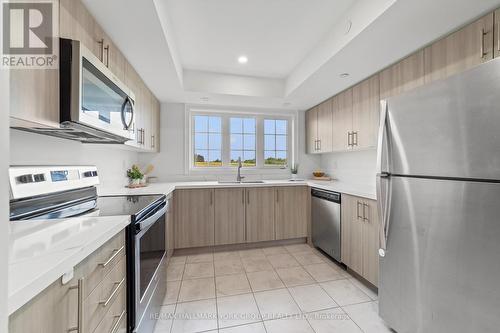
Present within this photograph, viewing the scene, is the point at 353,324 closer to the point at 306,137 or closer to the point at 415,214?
the point at 415,214

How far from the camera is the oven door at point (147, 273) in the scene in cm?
115

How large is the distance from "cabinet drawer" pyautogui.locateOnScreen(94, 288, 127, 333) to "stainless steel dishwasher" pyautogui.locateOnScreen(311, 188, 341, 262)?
7.05ft

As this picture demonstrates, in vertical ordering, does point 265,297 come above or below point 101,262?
below

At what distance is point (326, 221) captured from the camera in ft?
8.64

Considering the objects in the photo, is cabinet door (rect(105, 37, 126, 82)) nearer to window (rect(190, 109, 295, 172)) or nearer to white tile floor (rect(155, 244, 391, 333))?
window (rect(190, 109, 295, 172))

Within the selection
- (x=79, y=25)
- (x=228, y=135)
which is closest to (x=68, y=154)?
(x=79, y=25)

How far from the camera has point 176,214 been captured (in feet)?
8.89

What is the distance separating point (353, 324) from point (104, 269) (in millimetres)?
1720

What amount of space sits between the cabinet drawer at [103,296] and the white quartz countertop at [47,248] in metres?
0.19

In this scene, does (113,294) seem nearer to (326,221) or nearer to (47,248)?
(47,248)

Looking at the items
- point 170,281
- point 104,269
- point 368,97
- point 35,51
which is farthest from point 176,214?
point 368,97

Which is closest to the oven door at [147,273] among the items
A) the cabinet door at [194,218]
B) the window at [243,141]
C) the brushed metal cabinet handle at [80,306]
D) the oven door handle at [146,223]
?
the oven door handle at [146,223]

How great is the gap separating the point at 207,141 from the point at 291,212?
5.89 feet

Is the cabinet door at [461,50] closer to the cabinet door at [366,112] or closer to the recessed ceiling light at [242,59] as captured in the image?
the cabinet door at [366,112]
